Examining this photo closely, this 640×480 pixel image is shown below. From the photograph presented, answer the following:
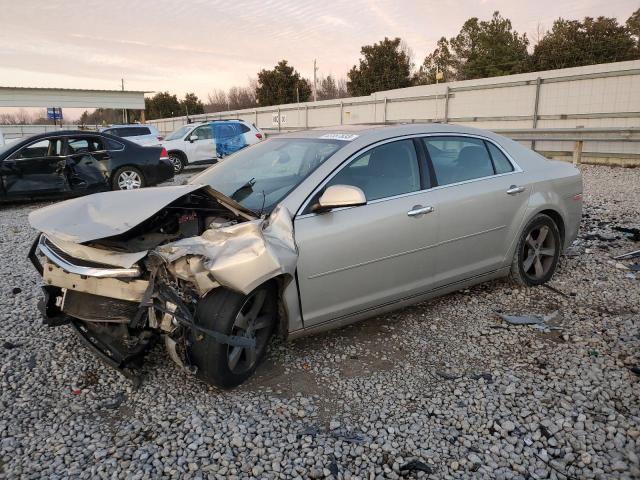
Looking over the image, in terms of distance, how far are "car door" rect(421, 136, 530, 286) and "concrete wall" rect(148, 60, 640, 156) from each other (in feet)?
39.9

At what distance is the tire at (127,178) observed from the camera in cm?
1055

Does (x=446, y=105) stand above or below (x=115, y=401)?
above

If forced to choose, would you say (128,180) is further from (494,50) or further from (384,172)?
(494,50)

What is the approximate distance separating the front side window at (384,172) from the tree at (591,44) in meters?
28.2

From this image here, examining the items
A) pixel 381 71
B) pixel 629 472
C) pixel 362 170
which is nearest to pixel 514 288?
pixel 362 170

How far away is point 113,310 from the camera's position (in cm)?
294

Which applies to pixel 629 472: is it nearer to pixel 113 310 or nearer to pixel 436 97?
pixel 113 310

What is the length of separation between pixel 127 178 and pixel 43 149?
1691mm

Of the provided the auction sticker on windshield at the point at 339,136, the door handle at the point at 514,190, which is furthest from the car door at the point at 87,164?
the door handle at the point at 514,190

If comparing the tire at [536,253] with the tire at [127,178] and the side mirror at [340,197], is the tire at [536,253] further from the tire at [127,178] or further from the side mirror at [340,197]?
the tire at [127,178]

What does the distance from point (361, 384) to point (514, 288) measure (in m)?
2.29

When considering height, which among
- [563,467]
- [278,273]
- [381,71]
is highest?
[381,71]

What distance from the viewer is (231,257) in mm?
2807

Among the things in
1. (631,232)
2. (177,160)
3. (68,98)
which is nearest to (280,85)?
(68,98)
